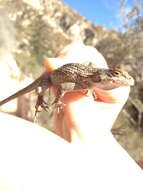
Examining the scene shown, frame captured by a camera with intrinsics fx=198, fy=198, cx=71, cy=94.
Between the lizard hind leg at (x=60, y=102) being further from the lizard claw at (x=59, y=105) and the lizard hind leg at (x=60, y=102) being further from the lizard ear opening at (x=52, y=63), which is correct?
the lizard ear opening at (x=52, y=63)

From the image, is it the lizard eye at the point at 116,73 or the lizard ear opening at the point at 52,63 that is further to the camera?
the lizard ear opening at the point at 52,63

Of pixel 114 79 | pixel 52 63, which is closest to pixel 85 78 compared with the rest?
pixel 114 79

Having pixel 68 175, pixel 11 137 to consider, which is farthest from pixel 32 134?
pixel 68 175

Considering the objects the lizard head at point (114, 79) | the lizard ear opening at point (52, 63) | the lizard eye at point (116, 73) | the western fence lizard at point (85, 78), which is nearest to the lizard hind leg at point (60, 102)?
the western fence lizard at point (85, 78)

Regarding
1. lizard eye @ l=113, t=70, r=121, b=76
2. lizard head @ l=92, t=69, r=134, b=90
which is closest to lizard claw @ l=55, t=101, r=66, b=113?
lizard head @ l=92, t=69, r=134, b=90

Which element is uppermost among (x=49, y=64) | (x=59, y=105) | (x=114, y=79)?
(x=49, y=64)

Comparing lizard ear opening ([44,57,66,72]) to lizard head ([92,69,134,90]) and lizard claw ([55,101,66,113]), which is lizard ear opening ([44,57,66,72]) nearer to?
lizard claw ([55,101,66,113])

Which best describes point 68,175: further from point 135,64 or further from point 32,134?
point 135,64

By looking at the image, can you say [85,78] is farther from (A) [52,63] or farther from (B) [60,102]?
(A) [52,63]

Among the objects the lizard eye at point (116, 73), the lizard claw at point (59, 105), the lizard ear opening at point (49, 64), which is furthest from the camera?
the lizard ear opening at point (49, 64)
